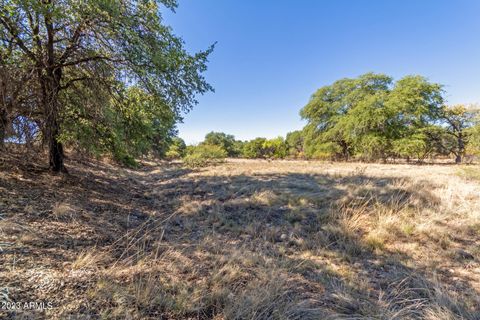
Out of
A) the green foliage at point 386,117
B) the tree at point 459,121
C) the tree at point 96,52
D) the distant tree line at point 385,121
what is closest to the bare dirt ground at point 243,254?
the tree at point 96,52

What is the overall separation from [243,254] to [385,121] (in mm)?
21889

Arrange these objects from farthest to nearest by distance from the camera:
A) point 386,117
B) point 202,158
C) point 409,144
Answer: point 386,117
point 409,144
point 202,158

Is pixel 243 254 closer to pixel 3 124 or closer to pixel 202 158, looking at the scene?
pixel 3 124

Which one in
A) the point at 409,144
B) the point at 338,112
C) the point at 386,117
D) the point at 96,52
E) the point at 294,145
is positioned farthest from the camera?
the point at 294,145

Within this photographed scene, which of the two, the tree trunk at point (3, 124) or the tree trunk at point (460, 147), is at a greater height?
the tree trunk at point (3, 124)

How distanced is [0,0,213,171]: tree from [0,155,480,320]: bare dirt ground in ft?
6.44

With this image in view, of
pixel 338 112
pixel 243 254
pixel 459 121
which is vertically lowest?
pixel 243 254

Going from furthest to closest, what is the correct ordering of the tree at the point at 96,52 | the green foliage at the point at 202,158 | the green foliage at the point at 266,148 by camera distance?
the green foliage at the point at 266,148
the green foliage at the point at 202,158
the tree at the point at 96,52

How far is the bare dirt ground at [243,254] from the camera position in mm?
1771

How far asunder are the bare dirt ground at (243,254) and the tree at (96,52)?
1964mm

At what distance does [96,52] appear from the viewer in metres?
4.87

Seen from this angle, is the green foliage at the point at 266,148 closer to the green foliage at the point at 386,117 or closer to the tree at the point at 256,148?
the tree at the point at 256,148

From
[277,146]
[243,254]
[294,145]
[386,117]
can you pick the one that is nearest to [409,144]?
[386,117]

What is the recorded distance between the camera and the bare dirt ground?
1.77 m
